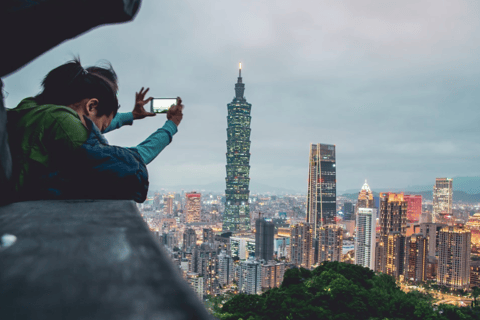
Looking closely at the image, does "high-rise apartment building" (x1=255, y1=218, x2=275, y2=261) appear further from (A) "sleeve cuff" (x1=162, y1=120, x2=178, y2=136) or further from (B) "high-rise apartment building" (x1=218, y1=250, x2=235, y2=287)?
(A) "sleeve cuff" (x1=162, y1=120, x2=178, y2=136)

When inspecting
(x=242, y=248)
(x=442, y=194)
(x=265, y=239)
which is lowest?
(x=242, y=248)

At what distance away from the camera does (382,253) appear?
1800 cm

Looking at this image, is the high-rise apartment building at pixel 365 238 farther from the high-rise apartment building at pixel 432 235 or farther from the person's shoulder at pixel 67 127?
the person's shoulder at pixel 67 127

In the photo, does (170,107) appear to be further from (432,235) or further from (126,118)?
(432,235)

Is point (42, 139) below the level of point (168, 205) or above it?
above

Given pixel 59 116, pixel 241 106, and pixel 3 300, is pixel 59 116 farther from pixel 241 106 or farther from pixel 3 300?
pixel 241 106

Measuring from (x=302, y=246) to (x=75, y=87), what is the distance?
68.9 feet

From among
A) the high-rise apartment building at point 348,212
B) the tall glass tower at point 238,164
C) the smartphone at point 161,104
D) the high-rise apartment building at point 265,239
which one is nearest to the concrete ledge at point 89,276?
the smartphone at point 161,104

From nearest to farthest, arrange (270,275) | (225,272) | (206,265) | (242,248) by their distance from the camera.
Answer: (270,275)
(206,265)
(225,272)
(242,248)

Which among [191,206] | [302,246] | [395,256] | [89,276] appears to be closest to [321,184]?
[191,206]

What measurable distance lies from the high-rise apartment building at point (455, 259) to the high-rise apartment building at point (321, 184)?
22578 millimetres

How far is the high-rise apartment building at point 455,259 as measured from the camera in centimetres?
1528

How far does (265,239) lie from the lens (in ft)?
75.0

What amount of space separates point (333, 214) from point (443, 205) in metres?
12.4
